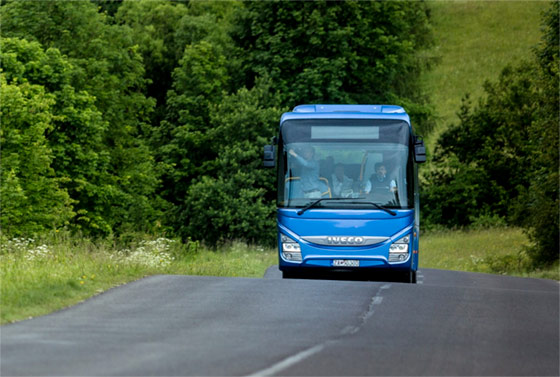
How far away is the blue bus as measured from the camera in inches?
712

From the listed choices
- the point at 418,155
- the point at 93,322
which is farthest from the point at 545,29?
the point at 93,322

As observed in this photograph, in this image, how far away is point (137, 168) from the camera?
45062 mm

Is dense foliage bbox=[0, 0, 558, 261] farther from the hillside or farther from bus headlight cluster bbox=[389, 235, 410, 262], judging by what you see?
the hillside

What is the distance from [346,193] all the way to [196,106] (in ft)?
100

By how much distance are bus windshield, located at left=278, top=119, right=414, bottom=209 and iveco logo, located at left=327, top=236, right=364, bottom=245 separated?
0.57 metres

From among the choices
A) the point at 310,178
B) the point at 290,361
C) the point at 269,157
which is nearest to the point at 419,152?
the point at 310,178

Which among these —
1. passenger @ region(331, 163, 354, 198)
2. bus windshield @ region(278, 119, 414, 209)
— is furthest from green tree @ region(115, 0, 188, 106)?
passenger @ region(331, 163, 354, 198)

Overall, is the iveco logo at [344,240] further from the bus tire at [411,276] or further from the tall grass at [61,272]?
the tall grass at [61,272]

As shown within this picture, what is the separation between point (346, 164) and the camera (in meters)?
18.3

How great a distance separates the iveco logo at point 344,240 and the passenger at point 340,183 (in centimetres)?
78

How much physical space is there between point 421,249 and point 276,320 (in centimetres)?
3109

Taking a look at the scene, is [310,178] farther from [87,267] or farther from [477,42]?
[477,42]

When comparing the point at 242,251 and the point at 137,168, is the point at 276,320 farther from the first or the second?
the point at 137,168

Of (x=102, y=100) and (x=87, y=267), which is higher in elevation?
(x=102, y=100)
